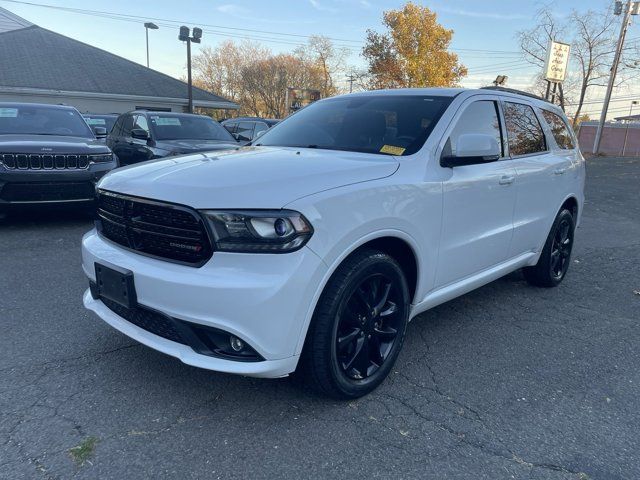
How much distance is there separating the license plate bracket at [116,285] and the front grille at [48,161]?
4135mm

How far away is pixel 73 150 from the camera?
6.45 metres

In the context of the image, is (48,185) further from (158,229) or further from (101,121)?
(101,121)

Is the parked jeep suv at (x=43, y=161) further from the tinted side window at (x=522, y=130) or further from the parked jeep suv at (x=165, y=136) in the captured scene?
the tinted side window at (x=522, y=130)

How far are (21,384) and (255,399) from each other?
1.33 meters

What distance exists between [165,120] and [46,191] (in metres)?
3.42

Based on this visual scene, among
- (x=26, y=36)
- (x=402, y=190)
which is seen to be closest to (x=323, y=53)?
(x=26, y=36)

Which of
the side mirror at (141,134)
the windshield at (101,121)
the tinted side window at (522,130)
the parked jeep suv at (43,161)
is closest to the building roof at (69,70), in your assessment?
the windshield at (101,121)

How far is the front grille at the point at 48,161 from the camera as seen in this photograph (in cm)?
599

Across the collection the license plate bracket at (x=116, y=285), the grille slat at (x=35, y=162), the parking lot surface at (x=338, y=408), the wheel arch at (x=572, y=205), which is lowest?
→ the parking lot surface at (x=338, y=408)

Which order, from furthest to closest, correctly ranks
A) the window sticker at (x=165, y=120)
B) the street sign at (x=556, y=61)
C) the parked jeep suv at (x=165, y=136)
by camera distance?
the street sign at (x=556, y=61), the window sticker at (x=165, y=120), the parked jeep suv at (x=165, y=136)

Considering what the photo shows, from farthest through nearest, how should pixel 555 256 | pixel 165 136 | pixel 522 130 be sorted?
pixel 165 136, pixel 555 256, pixel 522 130

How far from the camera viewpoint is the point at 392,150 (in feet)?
10.4

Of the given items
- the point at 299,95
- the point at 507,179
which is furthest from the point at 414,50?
the point at 507,179

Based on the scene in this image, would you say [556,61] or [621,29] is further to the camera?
[621,29]
